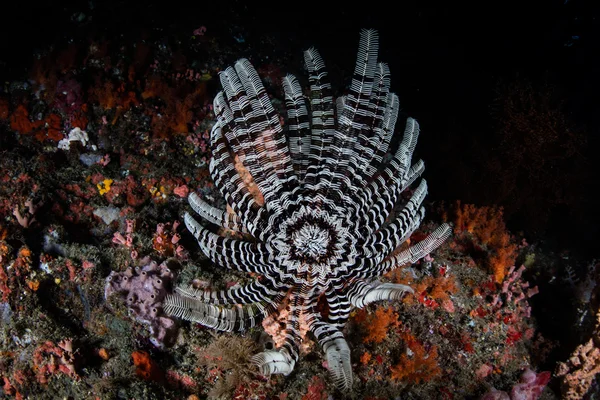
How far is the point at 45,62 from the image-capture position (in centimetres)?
638

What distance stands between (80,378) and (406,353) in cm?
316

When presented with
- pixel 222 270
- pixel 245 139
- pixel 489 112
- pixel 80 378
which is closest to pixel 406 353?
pixel 222 270

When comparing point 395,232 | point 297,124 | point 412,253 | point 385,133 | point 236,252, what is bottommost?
point 412,253

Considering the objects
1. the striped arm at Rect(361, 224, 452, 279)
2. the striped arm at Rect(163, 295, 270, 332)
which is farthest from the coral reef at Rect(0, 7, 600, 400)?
the striped arm at Rect(361, 224, 452, 279)

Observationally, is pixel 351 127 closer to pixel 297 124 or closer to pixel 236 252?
pixel 297 124

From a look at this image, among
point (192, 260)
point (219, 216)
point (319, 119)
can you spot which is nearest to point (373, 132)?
point (319, 119)

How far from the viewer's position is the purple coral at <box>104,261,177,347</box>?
3.94 metres

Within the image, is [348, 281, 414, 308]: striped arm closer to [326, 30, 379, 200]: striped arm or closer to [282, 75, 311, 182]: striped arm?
[326, 30, 379, 200]: striped arm

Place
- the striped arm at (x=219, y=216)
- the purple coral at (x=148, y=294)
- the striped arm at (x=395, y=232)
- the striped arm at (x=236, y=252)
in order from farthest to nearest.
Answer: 1. the striped arm at (x=219, y=216)
2. the purple coral at (x=148, y=294)
3. the striped arm at (x=395, y=232)
4. the striped arm at (x=236, y=252)

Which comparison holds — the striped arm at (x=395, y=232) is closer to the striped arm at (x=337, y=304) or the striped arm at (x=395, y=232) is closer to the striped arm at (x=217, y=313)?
the striped arm at (x=337, y=304)

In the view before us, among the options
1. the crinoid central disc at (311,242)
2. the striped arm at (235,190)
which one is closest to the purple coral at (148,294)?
the striped arm at (235,190)

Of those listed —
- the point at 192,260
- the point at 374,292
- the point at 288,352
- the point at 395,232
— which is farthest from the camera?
the point at 192,260

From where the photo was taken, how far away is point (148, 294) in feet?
13.2

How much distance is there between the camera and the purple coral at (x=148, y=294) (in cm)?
394
